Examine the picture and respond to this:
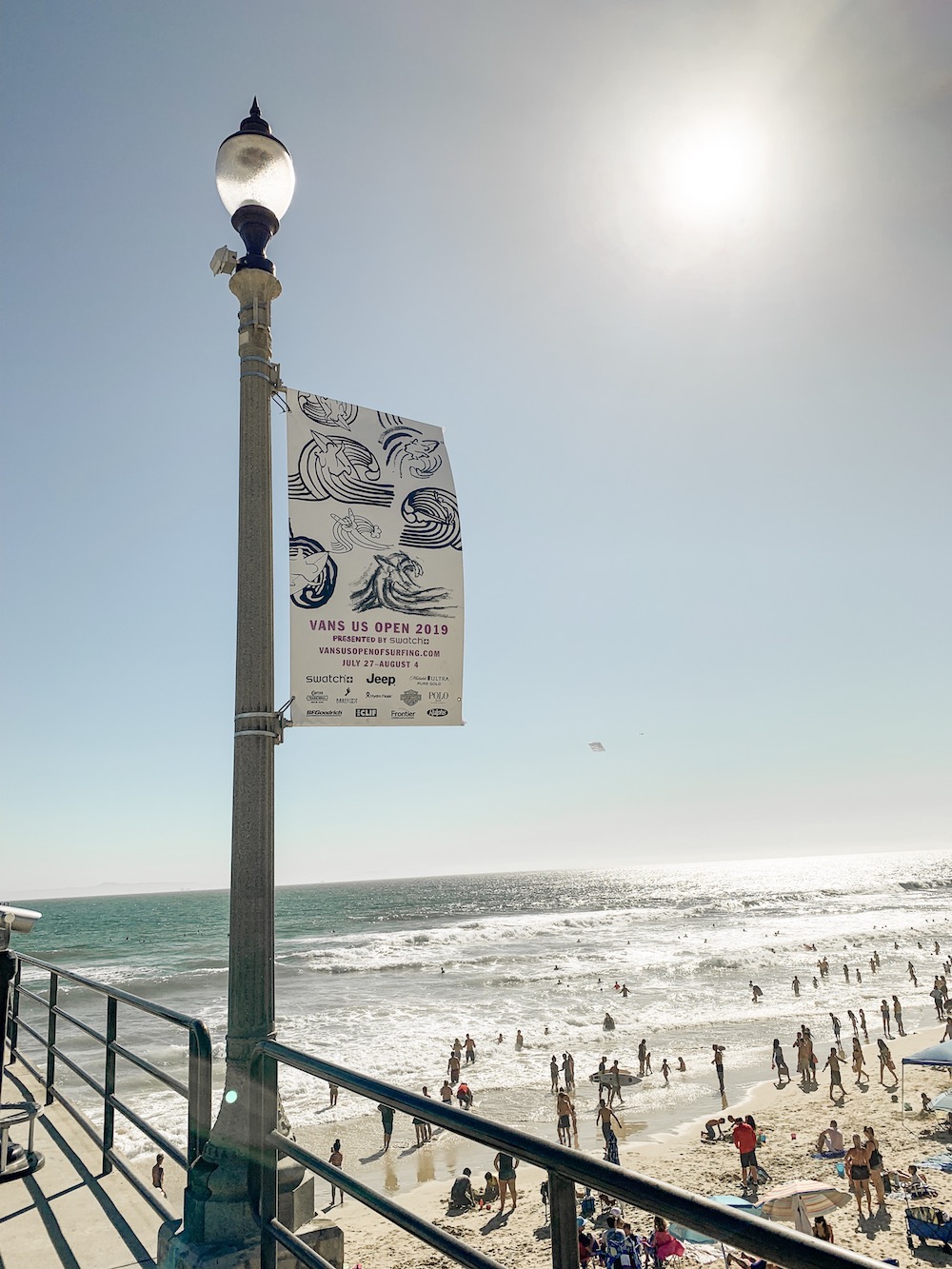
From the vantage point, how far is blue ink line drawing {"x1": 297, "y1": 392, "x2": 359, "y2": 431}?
427 centimetres

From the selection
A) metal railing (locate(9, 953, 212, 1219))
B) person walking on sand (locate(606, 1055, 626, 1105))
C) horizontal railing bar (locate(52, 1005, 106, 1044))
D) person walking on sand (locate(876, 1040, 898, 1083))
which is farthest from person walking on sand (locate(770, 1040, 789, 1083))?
horizontal railing bar (locate(52, 1005, 106, 1044))

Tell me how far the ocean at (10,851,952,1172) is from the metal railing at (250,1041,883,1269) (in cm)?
1923

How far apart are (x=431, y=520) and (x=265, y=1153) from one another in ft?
9.73

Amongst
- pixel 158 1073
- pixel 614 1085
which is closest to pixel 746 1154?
pixel 614 1085

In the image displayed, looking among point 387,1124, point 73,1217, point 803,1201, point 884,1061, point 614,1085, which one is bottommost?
point 884,1061

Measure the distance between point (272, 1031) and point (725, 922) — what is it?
84602mm

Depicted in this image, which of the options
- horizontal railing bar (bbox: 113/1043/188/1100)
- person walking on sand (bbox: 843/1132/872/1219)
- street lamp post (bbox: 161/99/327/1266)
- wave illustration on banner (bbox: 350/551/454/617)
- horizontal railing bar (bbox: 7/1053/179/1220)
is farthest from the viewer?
person walking on sand (bbox: 843/1132/872/1219)

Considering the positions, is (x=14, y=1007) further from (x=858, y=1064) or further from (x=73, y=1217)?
(x=858, y=1064)

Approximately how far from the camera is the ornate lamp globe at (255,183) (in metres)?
4.09

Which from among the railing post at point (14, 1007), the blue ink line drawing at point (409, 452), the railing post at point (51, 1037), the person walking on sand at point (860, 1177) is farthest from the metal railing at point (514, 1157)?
the person walking on sand at point (860, 1177)

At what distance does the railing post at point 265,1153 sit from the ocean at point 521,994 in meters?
19.2

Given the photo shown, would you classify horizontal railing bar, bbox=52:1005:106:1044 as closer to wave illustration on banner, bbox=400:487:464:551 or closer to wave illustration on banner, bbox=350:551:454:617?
wave illustration on banner, bbox=350:551:454:617

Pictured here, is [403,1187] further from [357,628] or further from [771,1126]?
[357,628]

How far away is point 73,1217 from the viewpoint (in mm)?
4031
